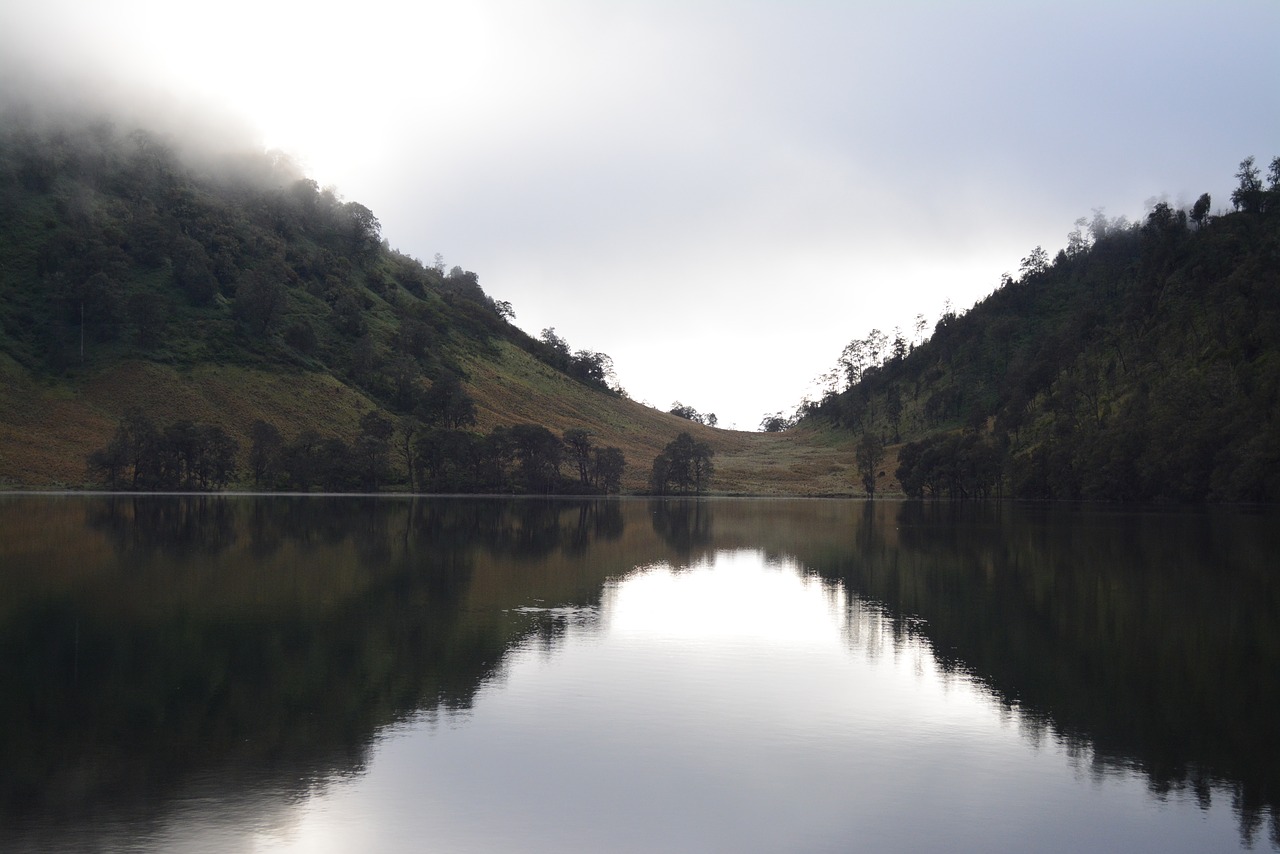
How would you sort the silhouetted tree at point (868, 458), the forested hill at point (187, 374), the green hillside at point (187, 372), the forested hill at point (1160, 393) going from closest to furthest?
the forested hill at point (1160, 393)
the forested hill at point (187, 374)
the green hillside at point (187, 372)
the silhouetted tree at point (868, 458)

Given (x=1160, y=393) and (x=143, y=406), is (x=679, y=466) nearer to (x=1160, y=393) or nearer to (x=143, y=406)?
(x=1160, y=393)

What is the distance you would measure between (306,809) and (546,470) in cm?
13837

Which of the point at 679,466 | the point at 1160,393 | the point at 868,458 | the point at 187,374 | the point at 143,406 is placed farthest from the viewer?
the point at 868,458

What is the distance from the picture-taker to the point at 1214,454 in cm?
11950

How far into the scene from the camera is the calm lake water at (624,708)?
14133mm

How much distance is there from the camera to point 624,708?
2042cm

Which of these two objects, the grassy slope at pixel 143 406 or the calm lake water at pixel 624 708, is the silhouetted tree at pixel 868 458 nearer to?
the grassy slope at pixel 143 406

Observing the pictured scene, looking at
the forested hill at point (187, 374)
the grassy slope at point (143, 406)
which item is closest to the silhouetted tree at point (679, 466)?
the grassy slope at point (143, 406)

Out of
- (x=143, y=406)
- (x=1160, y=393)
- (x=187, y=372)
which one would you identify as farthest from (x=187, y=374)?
(x=1160, y=393)

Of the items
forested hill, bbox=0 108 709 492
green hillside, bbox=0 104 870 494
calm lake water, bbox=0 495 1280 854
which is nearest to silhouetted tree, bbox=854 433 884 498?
green hillside, bbox=0 104 870 494

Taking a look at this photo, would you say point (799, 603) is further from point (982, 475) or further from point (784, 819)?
point (982, 475)

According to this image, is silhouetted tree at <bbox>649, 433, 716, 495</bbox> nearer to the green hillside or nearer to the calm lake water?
the green hillside

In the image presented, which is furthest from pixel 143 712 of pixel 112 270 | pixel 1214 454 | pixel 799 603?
pixel 112 270

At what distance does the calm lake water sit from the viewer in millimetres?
14133
